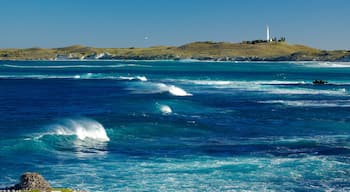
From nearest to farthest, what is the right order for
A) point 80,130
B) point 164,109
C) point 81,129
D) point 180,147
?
point 180,147
point 80,130
point 81,129
point 164,109

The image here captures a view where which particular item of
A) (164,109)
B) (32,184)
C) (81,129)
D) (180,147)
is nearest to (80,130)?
(81,129)

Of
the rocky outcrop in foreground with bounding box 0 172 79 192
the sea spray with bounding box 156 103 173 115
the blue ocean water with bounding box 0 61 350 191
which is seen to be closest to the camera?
the rocky outcrop in foreground with bounding box 0 172 79 192

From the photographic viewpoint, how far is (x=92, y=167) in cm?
3041

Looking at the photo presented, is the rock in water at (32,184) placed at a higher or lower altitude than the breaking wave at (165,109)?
higher

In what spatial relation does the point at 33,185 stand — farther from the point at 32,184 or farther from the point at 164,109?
the point at 164,109

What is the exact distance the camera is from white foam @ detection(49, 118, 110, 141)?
40500 millimetres

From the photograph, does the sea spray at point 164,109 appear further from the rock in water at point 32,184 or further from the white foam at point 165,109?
the rock in water at point 32,184

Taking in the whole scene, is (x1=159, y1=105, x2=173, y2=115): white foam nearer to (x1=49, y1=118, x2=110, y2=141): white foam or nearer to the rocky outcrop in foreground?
(x1=49, y1=118, x2=110, y2=141): white foam

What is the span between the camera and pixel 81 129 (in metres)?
41.9

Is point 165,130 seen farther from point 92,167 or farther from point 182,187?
point 182,187

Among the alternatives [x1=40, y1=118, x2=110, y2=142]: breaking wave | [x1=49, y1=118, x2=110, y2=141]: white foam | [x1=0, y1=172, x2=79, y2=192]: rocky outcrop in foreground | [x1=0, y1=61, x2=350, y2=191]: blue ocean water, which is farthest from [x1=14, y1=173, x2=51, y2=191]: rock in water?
[x1=49, y1=118, x2=110, y2=141]: white foam

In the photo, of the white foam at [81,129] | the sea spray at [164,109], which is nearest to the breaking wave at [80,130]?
the white foam at [81,129]

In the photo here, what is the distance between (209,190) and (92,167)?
6793 mm

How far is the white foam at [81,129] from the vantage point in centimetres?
4050
